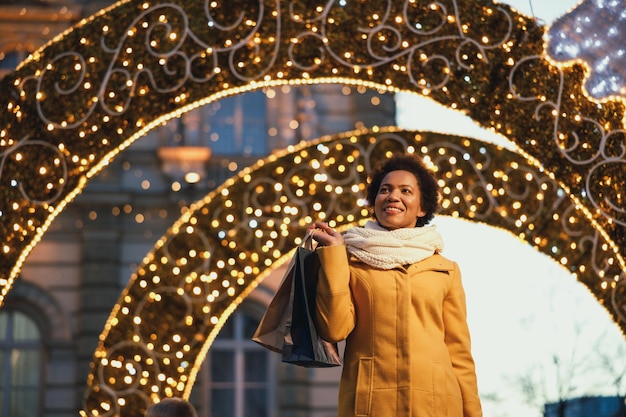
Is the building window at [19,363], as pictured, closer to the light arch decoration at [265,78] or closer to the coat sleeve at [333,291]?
the light arch decoration at [265,78]

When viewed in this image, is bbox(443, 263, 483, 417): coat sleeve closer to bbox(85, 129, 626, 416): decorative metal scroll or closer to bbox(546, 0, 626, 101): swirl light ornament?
bbox(546, 0, 626, 101): swirl light ornament

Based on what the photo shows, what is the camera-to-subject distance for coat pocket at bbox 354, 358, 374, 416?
16.3 feet

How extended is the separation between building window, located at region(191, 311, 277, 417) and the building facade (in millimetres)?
12

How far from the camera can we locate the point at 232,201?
8.84 m

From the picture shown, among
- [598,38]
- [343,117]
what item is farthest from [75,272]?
[598,38]

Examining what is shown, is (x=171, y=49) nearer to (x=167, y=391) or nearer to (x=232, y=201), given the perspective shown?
(x=232, y=201)

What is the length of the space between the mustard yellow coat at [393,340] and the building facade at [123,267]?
10.6 m

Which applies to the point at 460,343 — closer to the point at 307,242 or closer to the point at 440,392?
the point at 440,392

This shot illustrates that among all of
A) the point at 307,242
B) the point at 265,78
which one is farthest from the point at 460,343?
the point at 265,78

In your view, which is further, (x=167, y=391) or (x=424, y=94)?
(x=167, y=391)

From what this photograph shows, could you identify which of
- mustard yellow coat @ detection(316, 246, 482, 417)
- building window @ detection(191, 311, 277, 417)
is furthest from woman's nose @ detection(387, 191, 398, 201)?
building window @ detection(191, 311, 277, 417)

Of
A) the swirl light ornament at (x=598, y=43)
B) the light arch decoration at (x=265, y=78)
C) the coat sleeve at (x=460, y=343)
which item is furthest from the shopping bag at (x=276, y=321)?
the swirl light ornament at (x=598, y=43)

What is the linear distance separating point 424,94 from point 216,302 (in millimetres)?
2298

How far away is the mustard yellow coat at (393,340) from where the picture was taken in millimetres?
4938
